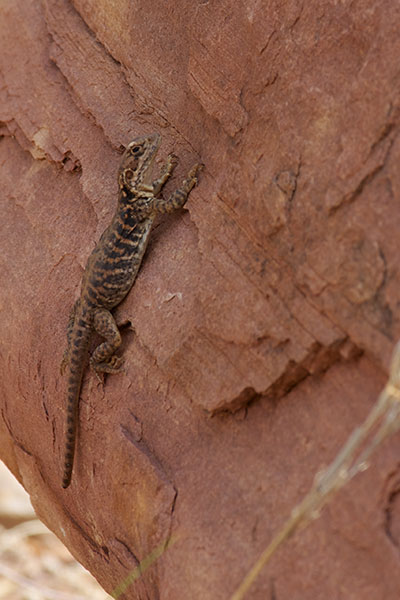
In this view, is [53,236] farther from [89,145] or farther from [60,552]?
[60,552]

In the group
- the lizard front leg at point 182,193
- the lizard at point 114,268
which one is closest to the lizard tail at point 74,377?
the lizard at point 114,268

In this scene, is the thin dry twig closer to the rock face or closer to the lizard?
the rock face

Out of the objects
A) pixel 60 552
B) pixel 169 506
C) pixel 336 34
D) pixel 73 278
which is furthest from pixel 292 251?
pixel 60 552

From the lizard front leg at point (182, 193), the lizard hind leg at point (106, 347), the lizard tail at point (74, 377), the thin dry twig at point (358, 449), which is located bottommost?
the lizard tail at point (74, 377)

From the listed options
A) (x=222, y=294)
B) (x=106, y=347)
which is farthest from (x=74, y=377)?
(x=222, y=294)

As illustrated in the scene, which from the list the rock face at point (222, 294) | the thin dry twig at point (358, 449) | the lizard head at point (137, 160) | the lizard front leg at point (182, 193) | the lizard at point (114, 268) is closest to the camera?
the thin dry twig at point (358, 449)

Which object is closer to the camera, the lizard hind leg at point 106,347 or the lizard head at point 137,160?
the lizard hind leg at point 106,347

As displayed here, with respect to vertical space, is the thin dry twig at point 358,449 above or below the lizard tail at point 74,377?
above

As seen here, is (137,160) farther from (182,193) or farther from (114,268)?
(114,268)

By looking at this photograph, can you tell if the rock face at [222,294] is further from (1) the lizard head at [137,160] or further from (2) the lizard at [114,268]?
(1) the lizard head at [137,160]
